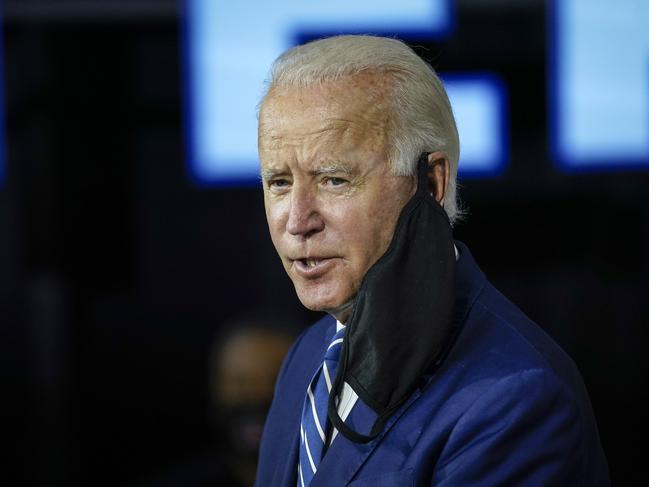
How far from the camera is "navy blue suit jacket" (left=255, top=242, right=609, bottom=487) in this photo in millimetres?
1148

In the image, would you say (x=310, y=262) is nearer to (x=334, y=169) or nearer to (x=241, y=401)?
(x=334, y=169)

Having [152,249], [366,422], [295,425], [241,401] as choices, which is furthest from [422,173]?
[152,249]

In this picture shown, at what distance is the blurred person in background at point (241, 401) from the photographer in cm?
289

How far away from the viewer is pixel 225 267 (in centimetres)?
383

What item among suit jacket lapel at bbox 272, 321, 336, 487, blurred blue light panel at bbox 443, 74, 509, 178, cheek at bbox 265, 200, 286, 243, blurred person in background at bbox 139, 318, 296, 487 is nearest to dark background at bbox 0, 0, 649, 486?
blurred blue light panel at bbox 443, 74, 509, 178

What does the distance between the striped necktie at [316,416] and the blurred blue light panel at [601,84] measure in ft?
7.93

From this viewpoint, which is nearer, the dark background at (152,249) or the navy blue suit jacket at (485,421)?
the navy blue suit jacket at (485,421)

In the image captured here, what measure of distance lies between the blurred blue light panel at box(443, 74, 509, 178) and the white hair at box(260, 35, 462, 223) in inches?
89.9

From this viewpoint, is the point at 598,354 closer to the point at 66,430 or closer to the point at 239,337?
the point at 239,337

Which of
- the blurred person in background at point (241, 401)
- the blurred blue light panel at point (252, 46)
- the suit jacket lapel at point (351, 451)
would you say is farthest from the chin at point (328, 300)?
the blurred blue light panel at point (252, 46)

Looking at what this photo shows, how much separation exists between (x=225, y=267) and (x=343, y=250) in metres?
2.55

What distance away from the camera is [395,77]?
1.32 m

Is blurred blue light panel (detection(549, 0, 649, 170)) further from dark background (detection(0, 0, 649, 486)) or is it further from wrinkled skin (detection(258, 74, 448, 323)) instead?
wrinkled skin (detection(258, 74, 448, 323))

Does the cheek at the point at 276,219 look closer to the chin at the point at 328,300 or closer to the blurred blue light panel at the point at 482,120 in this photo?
the chin at the point at 328,300
